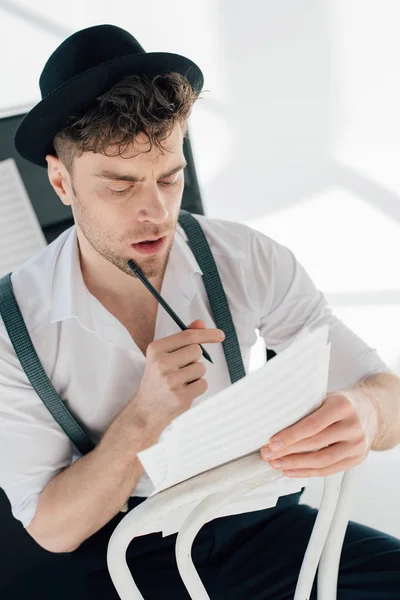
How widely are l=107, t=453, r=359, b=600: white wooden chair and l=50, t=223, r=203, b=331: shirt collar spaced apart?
0.60 meters

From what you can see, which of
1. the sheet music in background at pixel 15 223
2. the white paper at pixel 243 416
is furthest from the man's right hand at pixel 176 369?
the sheet music in background at pixel 15 223

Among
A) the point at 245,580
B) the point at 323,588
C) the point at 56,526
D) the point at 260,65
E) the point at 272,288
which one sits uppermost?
the point at 260,65

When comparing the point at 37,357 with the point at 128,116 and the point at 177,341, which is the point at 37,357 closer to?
the point at 177,341

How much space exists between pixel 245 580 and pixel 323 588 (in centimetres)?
37

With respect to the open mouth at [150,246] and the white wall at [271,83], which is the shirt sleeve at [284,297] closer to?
the open mouth at [150,246]

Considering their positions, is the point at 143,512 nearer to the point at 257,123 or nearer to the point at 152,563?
the point at 152,563

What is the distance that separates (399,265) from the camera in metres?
3.21

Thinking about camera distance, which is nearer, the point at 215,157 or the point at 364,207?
the point at 364,207

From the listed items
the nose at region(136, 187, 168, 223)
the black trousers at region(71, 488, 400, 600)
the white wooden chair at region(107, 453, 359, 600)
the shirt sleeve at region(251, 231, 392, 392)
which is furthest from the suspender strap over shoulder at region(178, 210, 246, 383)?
the white wooden chair at region(107, 453, 359, 600)

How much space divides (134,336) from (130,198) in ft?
1.14

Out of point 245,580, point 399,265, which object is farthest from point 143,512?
point 399,265

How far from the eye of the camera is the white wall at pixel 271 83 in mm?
3795

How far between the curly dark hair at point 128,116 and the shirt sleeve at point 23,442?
455 millimetres

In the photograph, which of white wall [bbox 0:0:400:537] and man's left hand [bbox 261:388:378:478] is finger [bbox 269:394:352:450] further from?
white wall [bbox 0:0:400:537]
